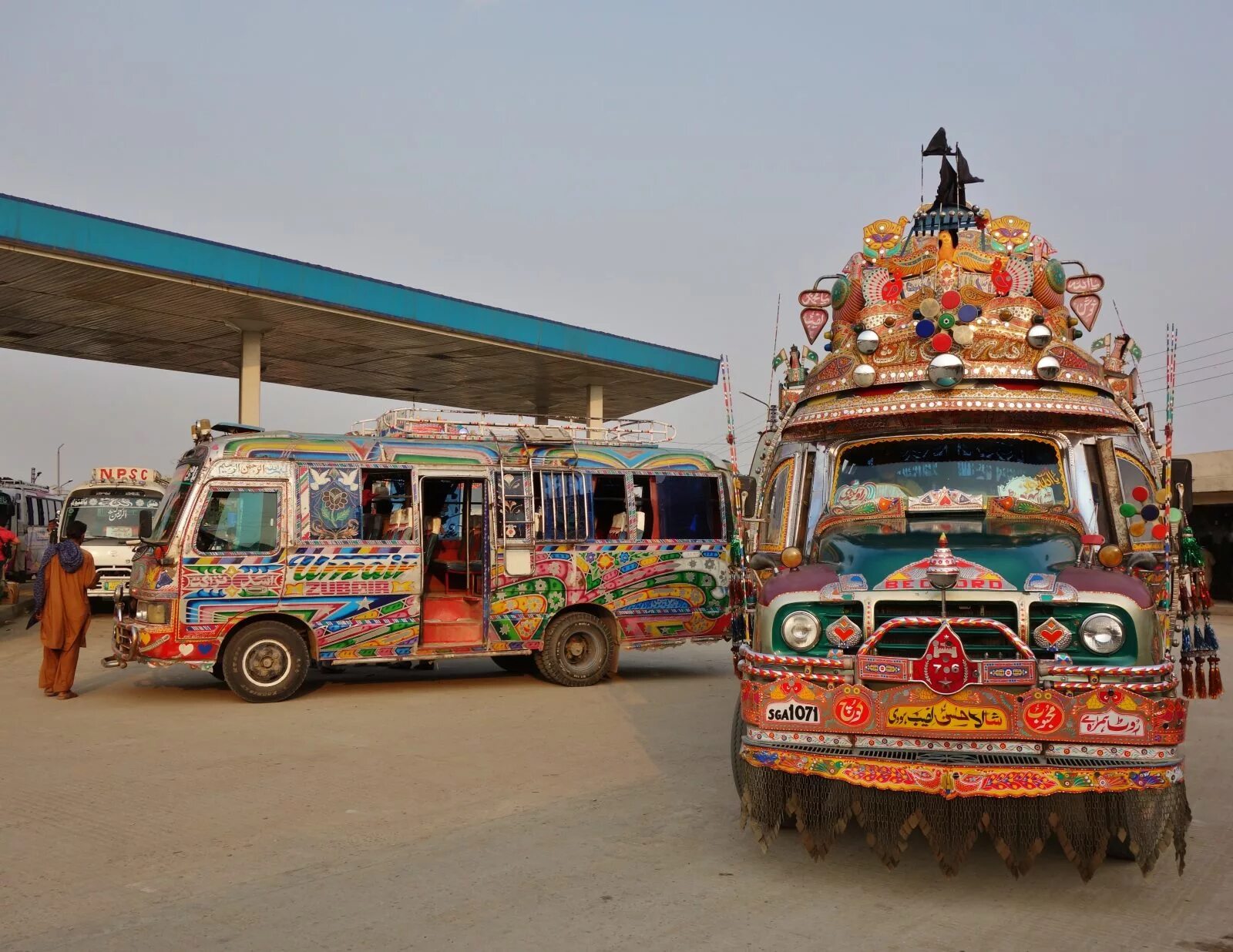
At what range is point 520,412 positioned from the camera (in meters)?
35.2

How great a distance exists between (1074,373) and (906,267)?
4.34 feet

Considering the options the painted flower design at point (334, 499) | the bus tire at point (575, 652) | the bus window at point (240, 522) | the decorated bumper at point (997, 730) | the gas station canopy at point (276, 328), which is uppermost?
the gas station canopy at point (276, 328)

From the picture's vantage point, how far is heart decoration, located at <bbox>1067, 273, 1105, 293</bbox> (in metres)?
7.80

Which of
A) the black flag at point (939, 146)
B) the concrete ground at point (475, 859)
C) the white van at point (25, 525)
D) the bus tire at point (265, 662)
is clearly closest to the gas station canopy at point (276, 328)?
the white van at point (25, 525)

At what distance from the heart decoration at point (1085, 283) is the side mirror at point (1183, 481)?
1.31 metres

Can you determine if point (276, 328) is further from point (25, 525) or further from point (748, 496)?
point (748, 496)

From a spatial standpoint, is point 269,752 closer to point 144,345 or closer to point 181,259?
point 181,259

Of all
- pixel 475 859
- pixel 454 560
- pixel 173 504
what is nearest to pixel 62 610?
pixel 173 504

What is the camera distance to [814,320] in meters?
8.21

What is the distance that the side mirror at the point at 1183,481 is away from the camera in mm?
7262

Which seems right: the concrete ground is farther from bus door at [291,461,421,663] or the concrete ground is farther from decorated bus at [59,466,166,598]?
decorated bus at [59,466,166,598]

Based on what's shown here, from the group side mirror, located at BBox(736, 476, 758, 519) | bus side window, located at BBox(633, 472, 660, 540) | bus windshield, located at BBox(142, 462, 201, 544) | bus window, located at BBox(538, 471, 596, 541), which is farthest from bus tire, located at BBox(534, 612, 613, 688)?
side mirror, located at BBox(736, 476, 758, 519)

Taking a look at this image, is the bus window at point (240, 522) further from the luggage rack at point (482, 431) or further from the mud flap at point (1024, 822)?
the mud flap at point (1024, 822)

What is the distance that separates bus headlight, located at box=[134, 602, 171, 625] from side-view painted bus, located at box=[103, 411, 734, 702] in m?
0.02
